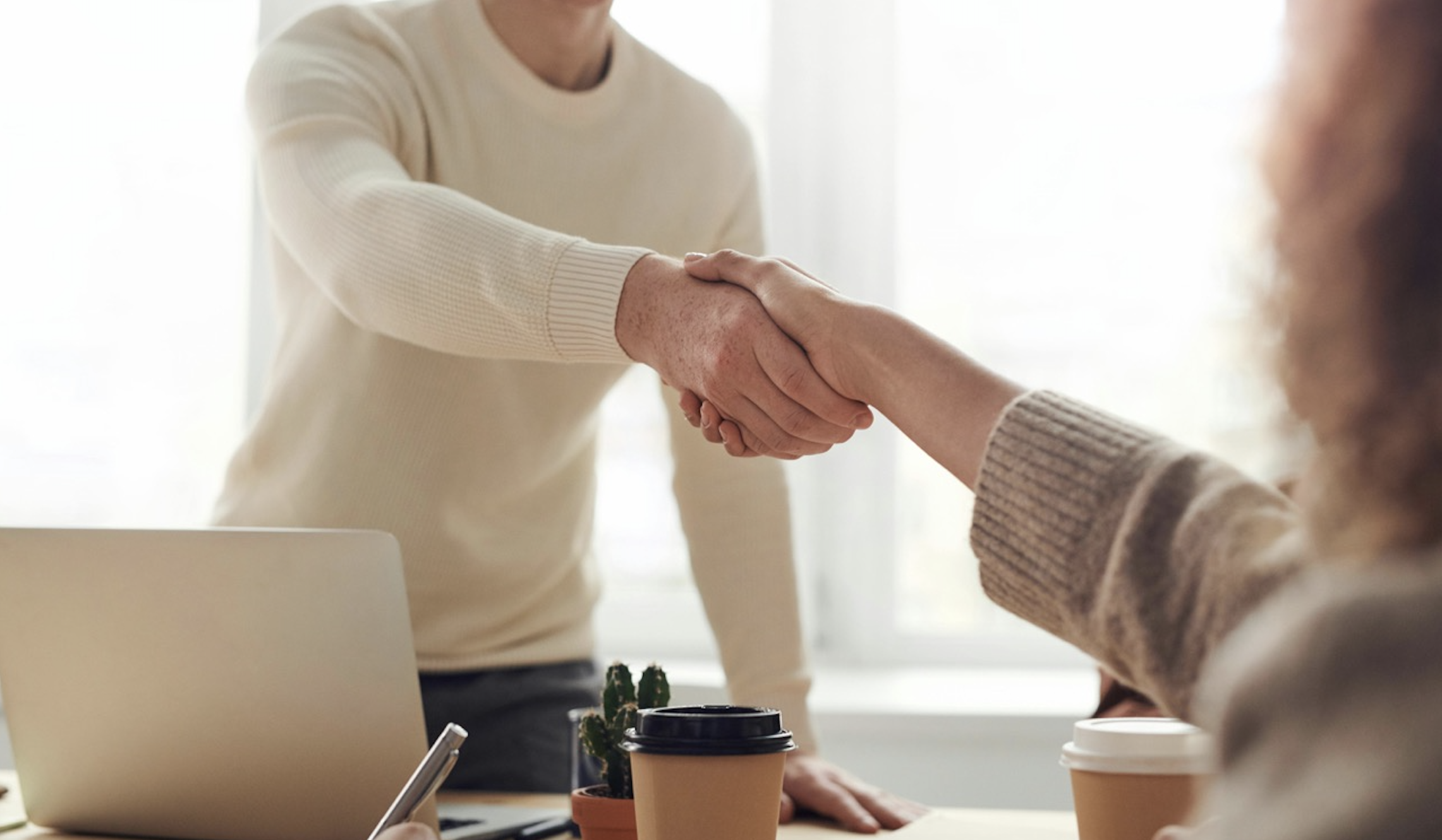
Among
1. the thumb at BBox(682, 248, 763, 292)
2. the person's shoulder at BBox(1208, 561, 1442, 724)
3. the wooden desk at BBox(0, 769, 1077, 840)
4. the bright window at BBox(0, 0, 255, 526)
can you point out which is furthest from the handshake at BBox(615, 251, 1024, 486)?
the bright window at BBox(0, 0, 255, 526)

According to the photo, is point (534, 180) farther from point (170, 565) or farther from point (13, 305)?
point (13, 305)

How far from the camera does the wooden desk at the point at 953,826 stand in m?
1.09

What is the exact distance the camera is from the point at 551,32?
170cm

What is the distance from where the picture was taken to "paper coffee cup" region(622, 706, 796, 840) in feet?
2.85

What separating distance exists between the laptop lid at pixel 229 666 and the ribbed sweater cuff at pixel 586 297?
0.30 meters

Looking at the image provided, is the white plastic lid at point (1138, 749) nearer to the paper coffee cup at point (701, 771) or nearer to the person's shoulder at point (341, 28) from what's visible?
the paper coffee cup at point (701, 771)

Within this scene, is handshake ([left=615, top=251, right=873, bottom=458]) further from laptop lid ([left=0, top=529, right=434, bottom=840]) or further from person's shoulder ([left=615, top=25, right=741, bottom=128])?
person's shoulder ([left=615, top=25, right=741, bottom=128])

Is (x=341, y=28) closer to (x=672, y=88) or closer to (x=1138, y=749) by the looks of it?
(x=672, y=88)

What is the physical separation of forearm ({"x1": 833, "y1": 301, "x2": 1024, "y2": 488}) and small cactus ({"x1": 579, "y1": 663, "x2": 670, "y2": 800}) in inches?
10.6

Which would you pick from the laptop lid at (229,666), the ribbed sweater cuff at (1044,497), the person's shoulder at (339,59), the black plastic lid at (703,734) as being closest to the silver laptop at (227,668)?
the laptop lid at (229,666)

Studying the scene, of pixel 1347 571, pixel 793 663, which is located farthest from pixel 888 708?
pixel 1347 571

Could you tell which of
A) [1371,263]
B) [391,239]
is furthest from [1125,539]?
[391,239]

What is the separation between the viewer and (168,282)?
266 centimetres

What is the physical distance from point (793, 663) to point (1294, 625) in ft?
3.96
